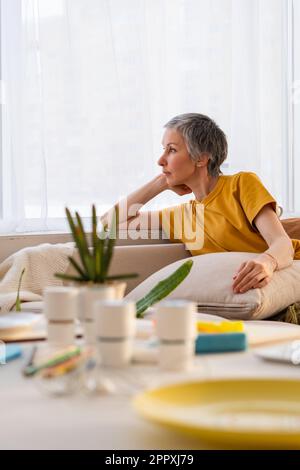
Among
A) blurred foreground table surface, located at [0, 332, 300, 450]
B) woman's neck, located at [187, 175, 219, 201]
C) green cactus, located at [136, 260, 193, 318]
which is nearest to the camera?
blurred foreground table surface, located at [0, 332, 300, 450]

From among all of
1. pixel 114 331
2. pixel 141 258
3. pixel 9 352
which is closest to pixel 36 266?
pixel 141 258

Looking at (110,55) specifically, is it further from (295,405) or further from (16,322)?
(295,405)

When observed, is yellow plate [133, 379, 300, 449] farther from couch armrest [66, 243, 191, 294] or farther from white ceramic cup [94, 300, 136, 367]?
couch armrest [66, 243, 191, 294]

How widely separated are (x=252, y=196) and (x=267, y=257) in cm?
36

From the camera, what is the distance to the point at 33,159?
326cm

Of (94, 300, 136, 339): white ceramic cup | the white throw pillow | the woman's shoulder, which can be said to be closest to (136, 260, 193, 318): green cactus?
(94, 300, 136, 339): white ceramic cup

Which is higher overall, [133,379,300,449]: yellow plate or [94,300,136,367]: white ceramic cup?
[94,300,136,367]: white ceramic cup

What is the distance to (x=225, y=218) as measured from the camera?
9.69ft

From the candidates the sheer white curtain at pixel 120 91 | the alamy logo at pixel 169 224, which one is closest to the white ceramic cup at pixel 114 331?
the alamy logo at pixel 169 224

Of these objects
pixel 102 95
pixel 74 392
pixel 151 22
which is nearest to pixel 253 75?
pixel 151 22

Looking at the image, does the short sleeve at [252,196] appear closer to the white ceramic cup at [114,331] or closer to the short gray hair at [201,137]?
the short gray hair at [201,137]

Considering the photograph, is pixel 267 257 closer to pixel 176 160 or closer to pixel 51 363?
pixel 176 160

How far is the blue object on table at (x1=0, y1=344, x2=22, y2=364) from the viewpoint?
128 centimetres
